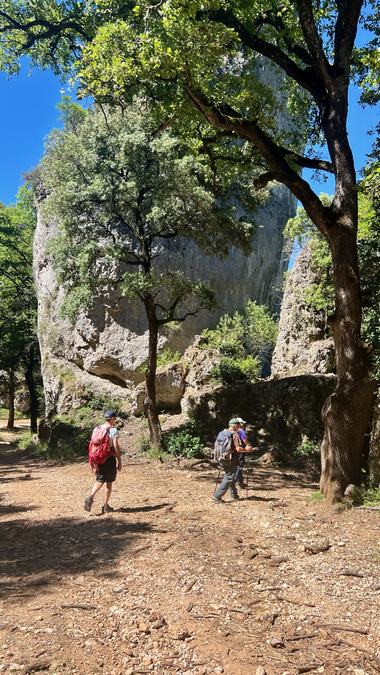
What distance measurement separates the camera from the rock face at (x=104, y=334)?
23.7m

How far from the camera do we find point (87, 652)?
13.0ft

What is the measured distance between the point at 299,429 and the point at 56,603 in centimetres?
1069

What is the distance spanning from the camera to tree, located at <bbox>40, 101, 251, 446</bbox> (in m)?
14.8

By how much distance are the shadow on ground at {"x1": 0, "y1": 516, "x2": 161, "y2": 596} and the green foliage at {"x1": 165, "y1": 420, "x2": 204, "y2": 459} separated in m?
7.03

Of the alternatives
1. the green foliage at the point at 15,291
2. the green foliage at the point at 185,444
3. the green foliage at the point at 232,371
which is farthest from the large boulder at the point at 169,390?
the green foliage at the point at 15,291

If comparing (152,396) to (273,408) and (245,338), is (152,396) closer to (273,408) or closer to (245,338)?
(273,408)

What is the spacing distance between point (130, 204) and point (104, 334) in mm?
10163

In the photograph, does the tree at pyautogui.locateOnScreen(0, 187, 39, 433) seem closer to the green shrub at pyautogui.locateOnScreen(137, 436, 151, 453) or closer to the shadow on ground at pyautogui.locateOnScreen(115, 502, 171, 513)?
the green shrub at pyautogui.locateOnScreen(137, 436, 151, 453)

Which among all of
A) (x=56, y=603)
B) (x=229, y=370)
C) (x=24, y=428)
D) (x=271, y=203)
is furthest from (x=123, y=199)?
(x=24, y=428)

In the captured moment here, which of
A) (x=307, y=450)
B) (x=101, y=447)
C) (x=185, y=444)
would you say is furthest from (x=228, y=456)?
(x=185, y=444)

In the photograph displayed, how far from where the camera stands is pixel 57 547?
22.0 feet

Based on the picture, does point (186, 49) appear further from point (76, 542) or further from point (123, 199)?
point (76, 542)

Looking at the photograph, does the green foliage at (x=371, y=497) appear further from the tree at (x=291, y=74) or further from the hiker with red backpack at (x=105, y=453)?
the hiker with red backpack at (x=105, y=453)

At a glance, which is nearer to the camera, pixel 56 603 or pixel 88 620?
pixel 88 620
